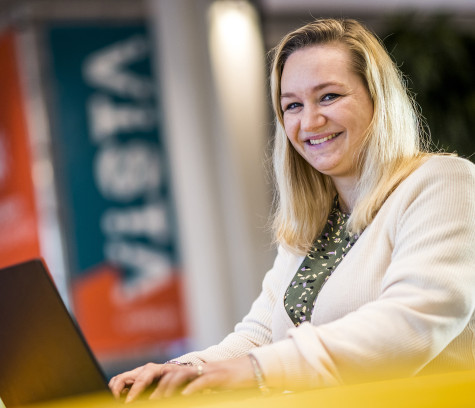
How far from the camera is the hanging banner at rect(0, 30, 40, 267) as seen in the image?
19.8 ft

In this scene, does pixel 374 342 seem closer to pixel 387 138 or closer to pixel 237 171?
pixel 387 138

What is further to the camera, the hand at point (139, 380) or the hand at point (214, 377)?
the hand at point (139, 380)

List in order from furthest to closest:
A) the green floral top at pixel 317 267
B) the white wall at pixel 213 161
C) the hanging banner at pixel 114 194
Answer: the hanging banner at pixel 114 194 < the white wall at pixel 213 161 < the green floral top at pixel 317 267

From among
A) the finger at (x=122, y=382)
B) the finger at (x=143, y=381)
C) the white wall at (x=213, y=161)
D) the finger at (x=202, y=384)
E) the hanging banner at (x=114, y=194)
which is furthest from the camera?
the hanging banner at (x=114, y=194)

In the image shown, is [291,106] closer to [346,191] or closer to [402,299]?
[346,191]

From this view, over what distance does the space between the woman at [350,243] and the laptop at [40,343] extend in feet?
0.45

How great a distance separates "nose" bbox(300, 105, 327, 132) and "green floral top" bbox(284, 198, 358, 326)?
224 mm

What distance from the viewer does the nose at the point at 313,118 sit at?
172 centimetres

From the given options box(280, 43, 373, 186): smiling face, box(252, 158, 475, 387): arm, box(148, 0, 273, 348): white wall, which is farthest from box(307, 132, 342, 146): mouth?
box(148, 0, 273, 348): white wall

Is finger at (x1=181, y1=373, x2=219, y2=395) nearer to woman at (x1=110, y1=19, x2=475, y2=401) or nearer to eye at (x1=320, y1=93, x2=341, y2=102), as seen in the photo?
woman at (x1=110, y1=19, x2=475, y2=401)

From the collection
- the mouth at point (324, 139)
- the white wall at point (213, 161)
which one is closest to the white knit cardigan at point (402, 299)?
the mouth at point (324, 139)

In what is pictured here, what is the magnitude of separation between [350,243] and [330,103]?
30cm

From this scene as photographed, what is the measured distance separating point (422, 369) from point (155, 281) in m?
4.76

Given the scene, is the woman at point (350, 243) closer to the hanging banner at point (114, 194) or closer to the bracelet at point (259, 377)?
the bracelet at point (259, 377)
